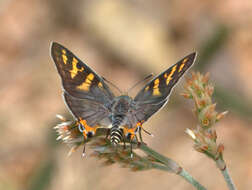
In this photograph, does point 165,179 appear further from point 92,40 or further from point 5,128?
point 92,40

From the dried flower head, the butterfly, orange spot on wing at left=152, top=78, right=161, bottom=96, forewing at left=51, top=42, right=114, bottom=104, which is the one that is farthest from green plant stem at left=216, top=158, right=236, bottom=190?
forewing at left=51, top=42, right=114, bottom=104

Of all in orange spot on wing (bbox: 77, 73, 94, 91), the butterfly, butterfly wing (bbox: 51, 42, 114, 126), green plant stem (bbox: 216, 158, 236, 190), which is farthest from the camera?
orange spot on wing (bbox: 77, 73, 94, 91)

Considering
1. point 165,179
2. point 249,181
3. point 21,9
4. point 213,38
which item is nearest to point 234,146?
point 249,181

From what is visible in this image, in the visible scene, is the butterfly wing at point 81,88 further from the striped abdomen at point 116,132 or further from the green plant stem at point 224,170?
the green plant stem at point 224,170

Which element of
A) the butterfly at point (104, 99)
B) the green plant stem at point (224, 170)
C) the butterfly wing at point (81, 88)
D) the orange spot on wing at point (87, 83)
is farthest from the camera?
the orange spot on wing at point (87, 83)

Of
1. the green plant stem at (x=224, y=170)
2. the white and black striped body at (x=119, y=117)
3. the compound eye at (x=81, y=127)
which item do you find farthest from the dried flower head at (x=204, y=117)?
the compound eye at (x=81, y=127)

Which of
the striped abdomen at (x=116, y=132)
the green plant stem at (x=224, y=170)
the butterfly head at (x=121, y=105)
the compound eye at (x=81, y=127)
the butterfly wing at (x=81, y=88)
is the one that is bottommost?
the green plant stem at (x=224, y=170)

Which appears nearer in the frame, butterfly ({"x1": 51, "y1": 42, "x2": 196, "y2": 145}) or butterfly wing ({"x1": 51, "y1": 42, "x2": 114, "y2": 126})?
butterfly ({"x1": 51, "y1": 42, "x2": 196, "y2": 145})

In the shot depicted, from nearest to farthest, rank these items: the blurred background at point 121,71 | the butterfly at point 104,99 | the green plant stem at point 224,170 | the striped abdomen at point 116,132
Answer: the green plant stem at point 224,170 < the striped abdomen at point 116,132 < the butterfly at point 104,99 < the blurred background at point 121,71

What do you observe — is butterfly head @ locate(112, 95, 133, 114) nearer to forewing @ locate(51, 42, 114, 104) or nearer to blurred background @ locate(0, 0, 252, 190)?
forewing @ locate(51, 42, 114, 104)
